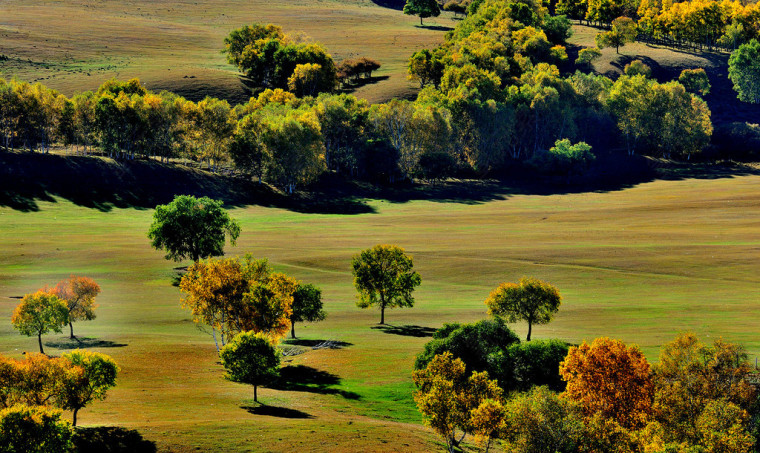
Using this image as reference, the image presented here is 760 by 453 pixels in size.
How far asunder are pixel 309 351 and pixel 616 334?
29563 millimetres

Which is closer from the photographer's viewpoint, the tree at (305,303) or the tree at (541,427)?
the tree at (541,427)

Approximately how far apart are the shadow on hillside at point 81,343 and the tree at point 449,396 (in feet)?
113

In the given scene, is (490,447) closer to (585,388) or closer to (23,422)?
(585,388)

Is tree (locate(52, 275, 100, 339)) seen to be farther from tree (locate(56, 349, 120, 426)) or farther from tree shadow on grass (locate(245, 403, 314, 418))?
tree (locate(56, 349, 120, 426))

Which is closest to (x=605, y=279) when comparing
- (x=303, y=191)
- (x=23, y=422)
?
(x=23, y=422)

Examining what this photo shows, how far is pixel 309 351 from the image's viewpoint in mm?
82562

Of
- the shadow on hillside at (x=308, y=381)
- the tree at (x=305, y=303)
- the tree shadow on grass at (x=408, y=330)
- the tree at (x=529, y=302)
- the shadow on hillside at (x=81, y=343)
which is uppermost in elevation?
the tree at (x=529, y=302)

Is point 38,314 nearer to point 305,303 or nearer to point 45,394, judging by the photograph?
point 45,394

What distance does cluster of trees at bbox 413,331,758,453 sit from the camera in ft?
180

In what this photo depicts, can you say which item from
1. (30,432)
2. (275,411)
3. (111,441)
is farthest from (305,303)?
(30,432)

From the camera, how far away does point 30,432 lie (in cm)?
4788

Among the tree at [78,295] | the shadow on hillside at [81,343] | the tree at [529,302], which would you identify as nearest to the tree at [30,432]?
the shadow on hillside at [81,343]

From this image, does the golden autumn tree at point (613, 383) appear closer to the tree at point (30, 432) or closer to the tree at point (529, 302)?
the tree at point (529, 302)

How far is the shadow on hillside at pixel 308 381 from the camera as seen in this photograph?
70.3m
